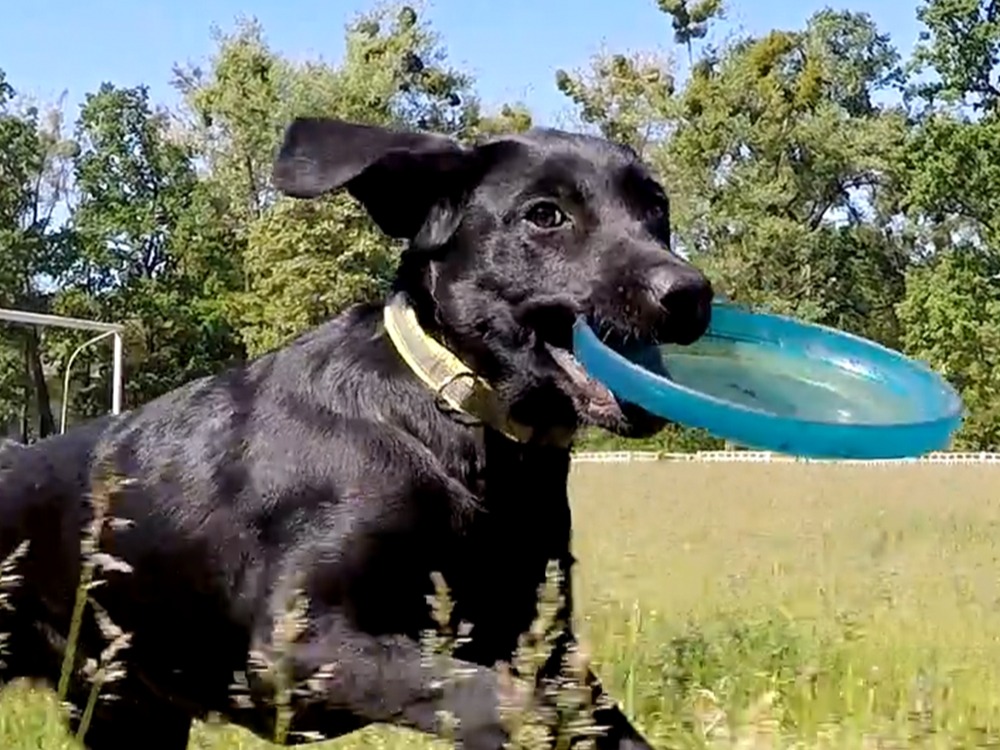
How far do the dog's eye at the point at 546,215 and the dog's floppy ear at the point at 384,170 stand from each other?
0.24m

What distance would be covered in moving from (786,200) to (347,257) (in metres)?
13.6

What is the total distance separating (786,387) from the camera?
513 cm

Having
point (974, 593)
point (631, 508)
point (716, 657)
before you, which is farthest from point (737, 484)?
point (716, 657)

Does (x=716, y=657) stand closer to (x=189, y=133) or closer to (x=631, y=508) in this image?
(x=631, y=508)

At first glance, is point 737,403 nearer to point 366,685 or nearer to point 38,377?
Result: point 366,685

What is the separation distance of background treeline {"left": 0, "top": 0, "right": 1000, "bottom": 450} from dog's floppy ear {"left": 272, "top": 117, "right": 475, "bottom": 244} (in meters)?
43.3

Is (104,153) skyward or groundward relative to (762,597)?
skyward

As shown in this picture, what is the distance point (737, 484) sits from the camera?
2088cm

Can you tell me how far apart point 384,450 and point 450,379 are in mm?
277

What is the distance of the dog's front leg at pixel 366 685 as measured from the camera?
3.71 metres

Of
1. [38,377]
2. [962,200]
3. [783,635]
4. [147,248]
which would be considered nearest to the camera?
[783,635]

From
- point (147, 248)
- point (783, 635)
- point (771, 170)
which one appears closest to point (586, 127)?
point (771, 170)

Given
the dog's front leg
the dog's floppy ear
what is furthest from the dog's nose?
the dog's front leg

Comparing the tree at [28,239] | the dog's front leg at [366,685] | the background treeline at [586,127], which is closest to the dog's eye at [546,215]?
the dog's front leg at [366,685]
